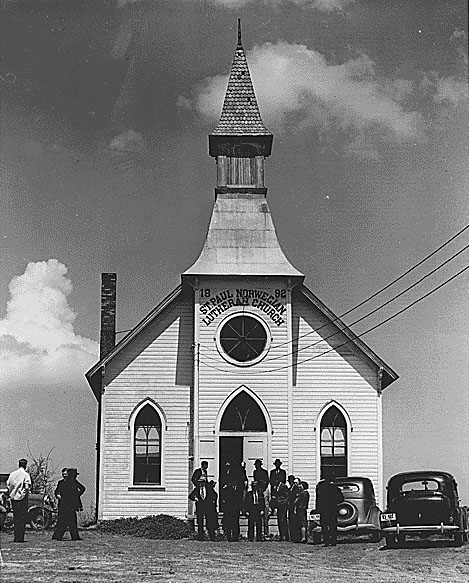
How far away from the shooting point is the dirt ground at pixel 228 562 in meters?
17.6

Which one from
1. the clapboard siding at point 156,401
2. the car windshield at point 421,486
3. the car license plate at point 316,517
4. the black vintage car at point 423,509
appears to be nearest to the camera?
the black vintage car at point 423,509

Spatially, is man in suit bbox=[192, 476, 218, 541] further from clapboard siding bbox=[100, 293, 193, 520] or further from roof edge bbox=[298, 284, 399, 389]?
roof edge bbox=[298, 284, 399, 389]

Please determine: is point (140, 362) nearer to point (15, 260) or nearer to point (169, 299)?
point (169, 299)

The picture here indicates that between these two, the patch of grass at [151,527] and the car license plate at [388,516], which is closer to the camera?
the car license plate at [388,516]

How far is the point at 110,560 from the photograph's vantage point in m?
19.4

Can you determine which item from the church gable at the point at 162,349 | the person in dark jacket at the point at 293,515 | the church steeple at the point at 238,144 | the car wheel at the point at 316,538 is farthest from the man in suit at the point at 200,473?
the church steeple at the point at 238,144

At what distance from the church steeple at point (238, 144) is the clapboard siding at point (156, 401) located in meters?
3.78

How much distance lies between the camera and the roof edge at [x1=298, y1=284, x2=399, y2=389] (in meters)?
28.0

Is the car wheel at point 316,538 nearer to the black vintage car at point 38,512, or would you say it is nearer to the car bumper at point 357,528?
the car bumper at point 357,528

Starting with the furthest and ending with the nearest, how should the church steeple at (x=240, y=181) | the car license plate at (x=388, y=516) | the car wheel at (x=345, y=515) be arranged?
the church steeple at (x=240, y=181), the car wheel at (x=345, y=515), the car license plate at (x=388, y=516)

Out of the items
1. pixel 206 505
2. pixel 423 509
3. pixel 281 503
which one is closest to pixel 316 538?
pixel 281 503

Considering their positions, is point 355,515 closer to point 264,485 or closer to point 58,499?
point 264,485

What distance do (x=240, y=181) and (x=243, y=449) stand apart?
7741 mm

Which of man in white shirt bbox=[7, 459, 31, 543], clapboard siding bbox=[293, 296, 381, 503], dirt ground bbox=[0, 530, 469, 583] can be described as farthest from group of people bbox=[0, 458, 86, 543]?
clapboard siding bbox=[293, 296, 381, 503]
